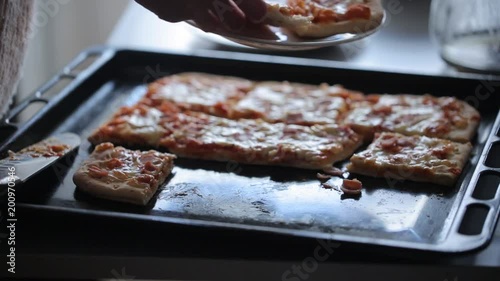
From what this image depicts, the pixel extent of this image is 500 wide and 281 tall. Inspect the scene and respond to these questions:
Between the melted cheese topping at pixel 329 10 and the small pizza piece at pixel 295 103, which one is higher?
the melted cheese topping at pixel 329 10

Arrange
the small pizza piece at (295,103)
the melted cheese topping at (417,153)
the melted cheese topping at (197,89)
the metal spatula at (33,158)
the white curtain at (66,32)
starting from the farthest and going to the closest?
the white curtain at (66,32) < the melted cheese topping at (197,89) < the small pizza piece at (295,103) < the melted cheese topping at (417,153) < the metal spatula at (33,158)

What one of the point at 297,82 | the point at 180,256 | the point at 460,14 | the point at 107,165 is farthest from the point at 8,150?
the point at 460,14

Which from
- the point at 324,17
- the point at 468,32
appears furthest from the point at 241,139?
the point at 468,32

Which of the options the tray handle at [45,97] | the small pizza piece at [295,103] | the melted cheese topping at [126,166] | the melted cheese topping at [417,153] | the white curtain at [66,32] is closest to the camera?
the melted cheese topping at [126,166]

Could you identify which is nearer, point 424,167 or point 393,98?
point 424,167

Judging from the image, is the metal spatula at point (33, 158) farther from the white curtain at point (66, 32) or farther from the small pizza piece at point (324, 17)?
the white curtain at point (66, 32)

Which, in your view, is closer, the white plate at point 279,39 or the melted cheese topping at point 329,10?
the white plate at point 279,39

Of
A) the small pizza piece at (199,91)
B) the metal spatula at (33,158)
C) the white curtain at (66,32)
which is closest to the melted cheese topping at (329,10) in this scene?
the small pizza piece at (199,91)

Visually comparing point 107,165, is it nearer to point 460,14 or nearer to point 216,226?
point 216,226
